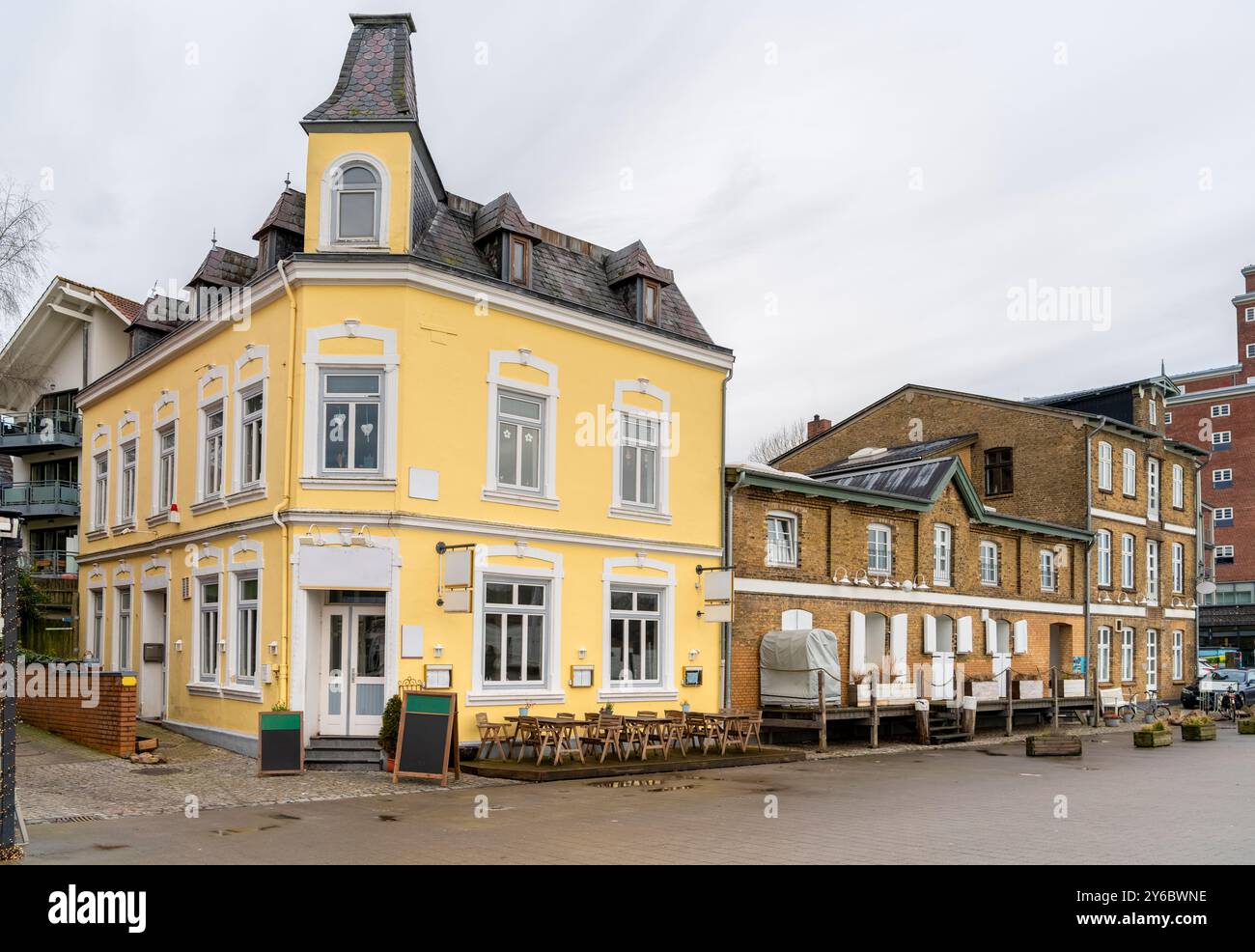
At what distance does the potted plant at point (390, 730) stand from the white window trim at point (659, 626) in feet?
14.3

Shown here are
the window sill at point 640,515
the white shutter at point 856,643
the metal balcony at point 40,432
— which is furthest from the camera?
the metal balcony at point 40,432

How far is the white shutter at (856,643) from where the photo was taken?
81.4ft

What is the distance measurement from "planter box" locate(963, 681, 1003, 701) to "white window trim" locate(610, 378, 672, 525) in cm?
1108

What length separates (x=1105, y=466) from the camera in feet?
113

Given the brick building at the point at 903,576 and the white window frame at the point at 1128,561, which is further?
the white window frame at the point at 1128,561

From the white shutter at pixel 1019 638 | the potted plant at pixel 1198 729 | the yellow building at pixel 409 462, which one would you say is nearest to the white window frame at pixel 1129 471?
the white shutter at pixel 1019 638

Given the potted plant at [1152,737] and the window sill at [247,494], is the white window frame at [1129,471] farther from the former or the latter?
the window sill at [247,494]

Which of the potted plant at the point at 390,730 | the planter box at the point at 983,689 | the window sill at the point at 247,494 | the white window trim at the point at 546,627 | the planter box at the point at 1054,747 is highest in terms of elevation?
the window sill at the point at 247,494

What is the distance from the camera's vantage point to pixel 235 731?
700 inches

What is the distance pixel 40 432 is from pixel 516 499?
26.3m

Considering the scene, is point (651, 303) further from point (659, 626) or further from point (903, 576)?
point (903, 576)

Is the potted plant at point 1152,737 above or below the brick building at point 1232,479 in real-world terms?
below

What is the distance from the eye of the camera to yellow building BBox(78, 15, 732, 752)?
55.4 feet

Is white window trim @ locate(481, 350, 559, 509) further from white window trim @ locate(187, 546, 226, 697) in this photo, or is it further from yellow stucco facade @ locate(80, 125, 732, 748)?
white window trim @ locate(187, 546, 226, 697)
